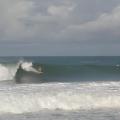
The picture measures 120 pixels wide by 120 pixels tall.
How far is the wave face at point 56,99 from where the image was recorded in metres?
15.7

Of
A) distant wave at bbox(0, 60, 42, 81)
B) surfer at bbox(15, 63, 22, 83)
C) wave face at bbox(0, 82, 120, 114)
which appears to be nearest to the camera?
wave face at bbox(0, 82, 120, 114)

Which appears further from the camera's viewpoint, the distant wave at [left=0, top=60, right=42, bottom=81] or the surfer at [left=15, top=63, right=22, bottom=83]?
the distant wave at [left=0, top=60, right=42, bottom=81]

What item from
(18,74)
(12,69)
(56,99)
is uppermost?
(12,69)

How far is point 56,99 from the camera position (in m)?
16.6

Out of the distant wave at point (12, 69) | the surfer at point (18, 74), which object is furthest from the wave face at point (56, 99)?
the distant wave at point (12, 69)

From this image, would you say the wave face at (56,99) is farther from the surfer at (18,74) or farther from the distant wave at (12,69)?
the distant wave at (12,69)

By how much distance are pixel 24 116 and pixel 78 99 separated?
322cm

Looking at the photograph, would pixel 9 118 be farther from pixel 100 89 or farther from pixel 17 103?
pixel 100 89

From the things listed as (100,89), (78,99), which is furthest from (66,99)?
(100,89)

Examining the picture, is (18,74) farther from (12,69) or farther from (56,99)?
(56,99)

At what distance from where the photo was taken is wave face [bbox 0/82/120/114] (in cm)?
1568

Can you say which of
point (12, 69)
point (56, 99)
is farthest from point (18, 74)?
point (56, 99)

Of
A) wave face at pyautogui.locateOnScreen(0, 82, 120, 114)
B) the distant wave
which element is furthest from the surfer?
wave face at pyautogui.locateOnScreen(0, 82, 120, 114)

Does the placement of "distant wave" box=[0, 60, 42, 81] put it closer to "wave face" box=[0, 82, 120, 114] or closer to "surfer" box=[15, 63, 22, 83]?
"surfer" box=[15, 63, 22, 83]
